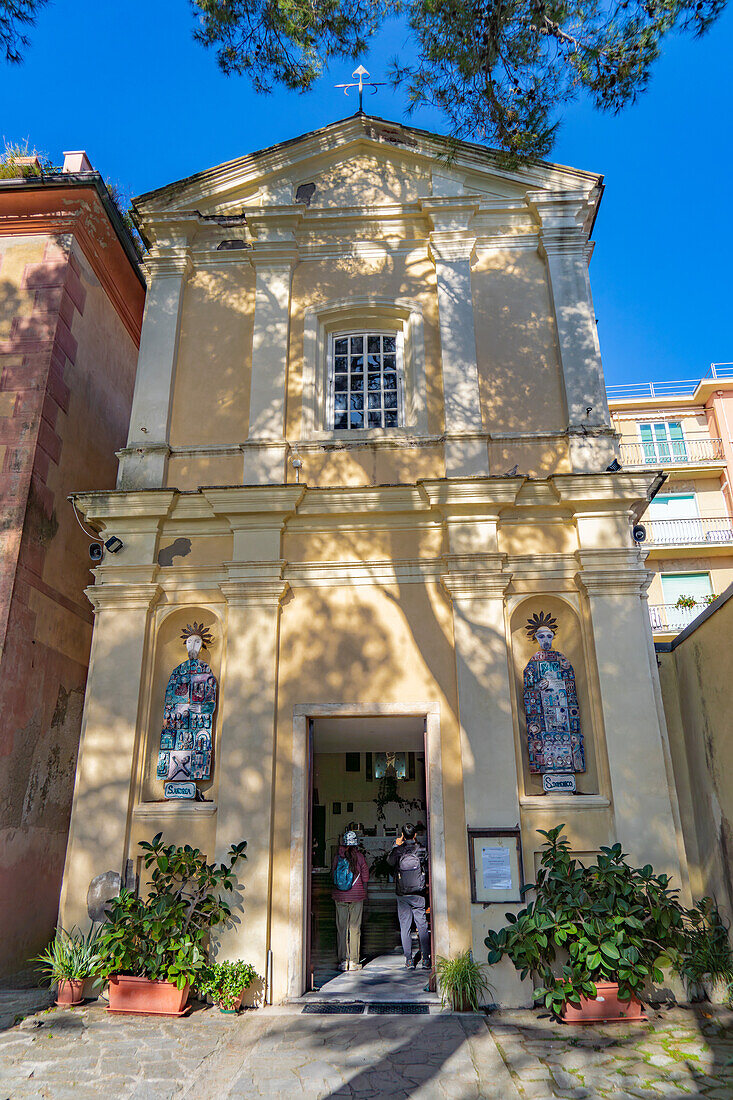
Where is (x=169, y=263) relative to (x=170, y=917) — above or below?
above

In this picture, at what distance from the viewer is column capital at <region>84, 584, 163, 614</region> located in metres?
8.62

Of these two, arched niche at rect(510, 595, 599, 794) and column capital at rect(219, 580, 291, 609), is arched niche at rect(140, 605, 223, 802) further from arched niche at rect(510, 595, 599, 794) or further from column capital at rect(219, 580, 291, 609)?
arched niche at rect(510, 595, 599, 794)

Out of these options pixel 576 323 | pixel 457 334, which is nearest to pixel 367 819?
pixel 457 334

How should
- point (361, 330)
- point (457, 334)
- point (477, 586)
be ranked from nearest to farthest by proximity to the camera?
point (477, 586) < point (457, 334) < point (361, 330)

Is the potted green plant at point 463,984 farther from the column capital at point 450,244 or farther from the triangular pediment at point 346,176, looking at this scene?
the triangular pediment at point 346,176

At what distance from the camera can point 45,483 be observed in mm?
9438

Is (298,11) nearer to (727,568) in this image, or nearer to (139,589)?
(139,589)

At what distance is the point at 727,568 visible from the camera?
22.3 m

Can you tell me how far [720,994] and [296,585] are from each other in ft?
17.9

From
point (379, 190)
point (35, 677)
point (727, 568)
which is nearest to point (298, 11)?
point (379, 190)

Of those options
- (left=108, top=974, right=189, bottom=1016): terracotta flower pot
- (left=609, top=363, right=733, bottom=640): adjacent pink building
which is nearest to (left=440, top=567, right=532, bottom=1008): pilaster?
(left=108, top=974, right=189, bottom=1016): terracotta flower pot

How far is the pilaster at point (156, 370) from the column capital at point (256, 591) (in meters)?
1.61

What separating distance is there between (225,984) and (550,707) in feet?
12.9

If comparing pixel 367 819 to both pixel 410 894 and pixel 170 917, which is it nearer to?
pixel 410 894
